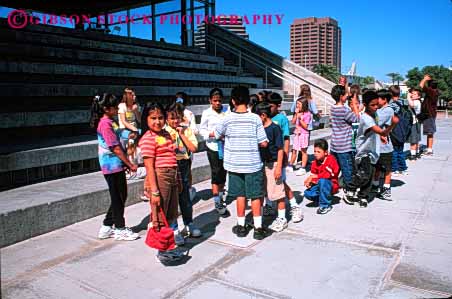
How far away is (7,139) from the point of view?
6184 millimetres

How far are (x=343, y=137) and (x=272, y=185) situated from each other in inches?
66.0

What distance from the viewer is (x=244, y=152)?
418 centimetres

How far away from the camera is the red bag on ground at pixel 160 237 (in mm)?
3449

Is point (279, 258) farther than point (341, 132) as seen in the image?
No

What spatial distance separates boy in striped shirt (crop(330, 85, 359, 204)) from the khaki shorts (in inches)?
58.5

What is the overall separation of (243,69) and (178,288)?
15179mm

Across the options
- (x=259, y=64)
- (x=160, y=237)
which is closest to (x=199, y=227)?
(x=160, y=237)

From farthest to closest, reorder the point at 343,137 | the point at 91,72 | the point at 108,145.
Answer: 1. the point at 91,72
2. the point at 343,137
3. the point at 108,145

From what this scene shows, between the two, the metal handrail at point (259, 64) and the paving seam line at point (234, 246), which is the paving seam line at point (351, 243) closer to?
the paving seam line at point (234, 246)

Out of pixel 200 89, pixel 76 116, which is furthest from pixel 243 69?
pixel 76 116

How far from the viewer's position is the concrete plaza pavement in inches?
123

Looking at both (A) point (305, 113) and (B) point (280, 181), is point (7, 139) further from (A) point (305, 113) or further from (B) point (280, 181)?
(A) point (305, 113)

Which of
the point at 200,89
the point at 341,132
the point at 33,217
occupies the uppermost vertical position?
the point at 200,89

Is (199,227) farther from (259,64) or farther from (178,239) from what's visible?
(259,64)
